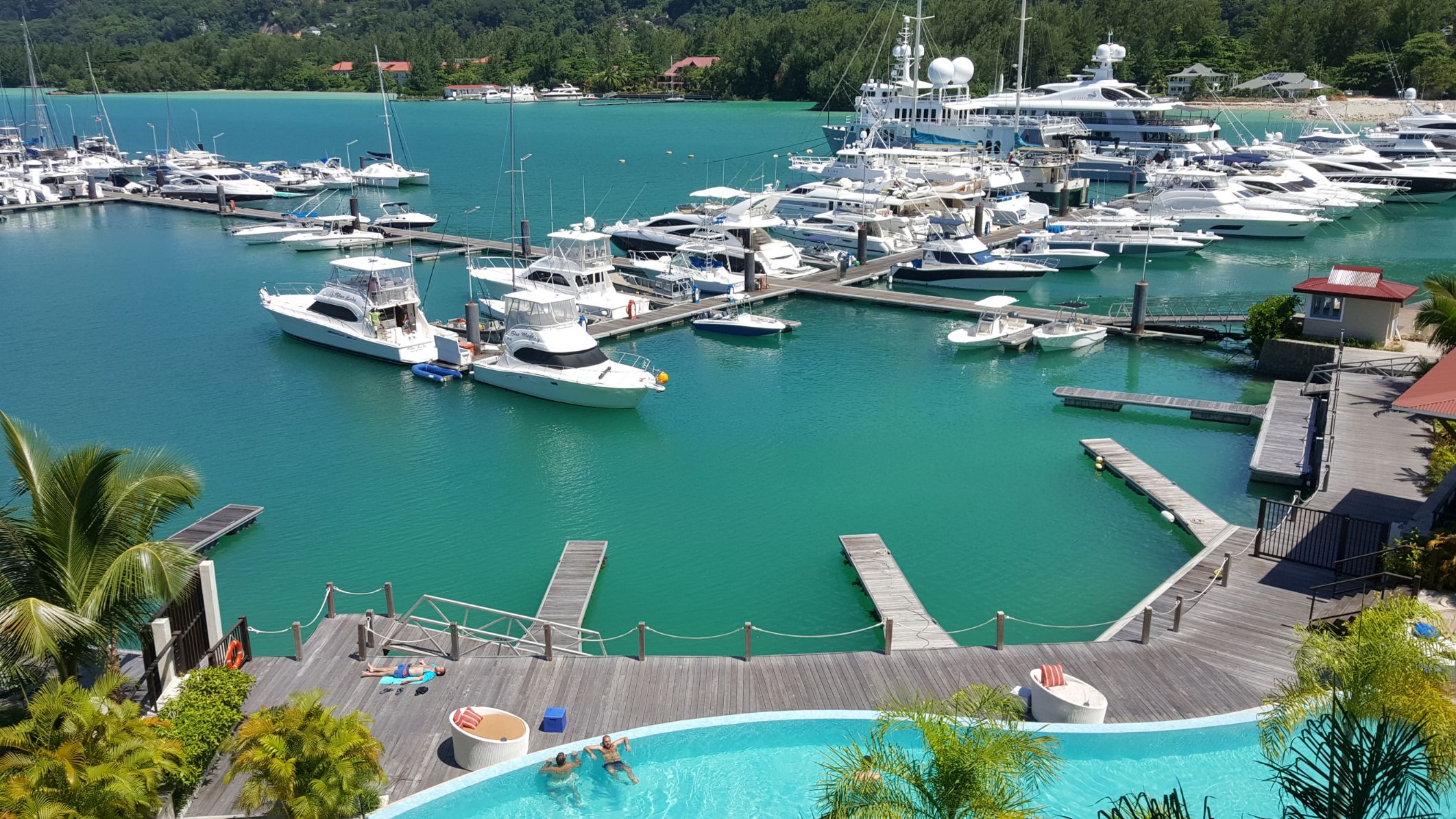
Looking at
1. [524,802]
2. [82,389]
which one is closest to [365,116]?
[82,389]

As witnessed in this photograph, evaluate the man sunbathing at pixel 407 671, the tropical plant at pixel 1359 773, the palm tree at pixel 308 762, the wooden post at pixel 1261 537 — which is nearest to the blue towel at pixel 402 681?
the man sunbathing at pixel 407 671

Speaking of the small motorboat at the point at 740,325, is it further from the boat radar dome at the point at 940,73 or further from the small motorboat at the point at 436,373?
the boat radar dome at the point at 940,73

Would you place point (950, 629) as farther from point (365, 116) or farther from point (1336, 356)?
point (365, 116)

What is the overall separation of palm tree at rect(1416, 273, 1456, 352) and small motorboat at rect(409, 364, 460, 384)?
28.6m

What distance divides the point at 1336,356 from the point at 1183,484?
9.27 m

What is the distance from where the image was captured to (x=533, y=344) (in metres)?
34.5

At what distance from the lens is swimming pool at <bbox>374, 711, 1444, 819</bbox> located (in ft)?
45.6

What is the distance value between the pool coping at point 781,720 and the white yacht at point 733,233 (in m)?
35.0

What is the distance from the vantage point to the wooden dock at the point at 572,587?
19234 millimetres

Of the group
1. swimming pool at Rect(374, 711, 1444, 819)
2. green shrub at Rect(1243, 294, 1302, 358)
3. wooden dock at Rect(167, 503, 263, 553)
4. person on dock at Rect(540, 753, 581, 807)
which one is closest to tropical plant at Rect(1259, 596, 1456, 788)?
swimming pool at Rect(374, 711, 1444, 819)

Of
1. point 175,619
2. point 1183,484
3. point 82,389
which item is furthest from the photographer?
point 82,389

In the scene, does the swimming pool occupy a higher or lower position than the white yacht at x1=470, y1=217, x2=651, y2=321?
lower

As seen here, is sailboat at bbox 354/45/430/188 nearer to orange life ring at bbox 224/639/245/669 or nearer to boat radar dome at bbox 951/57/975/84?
boat radar dome at bbox 951/57/975/84

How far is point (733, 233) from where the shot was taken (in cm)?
5066
